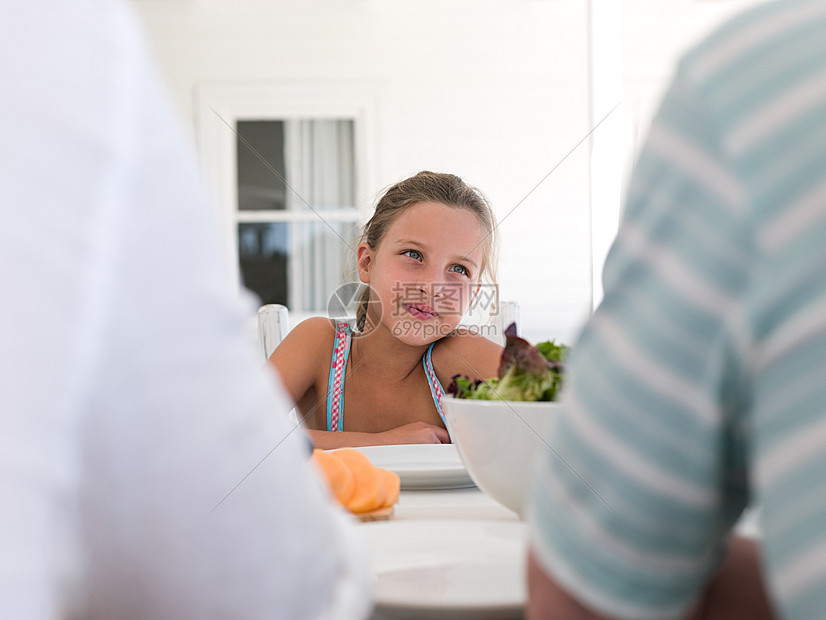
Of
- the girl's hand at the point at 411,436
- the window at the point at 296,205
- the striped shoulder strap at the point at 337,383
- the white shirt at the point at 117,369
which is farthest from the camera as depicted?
the window at the point at 296,205

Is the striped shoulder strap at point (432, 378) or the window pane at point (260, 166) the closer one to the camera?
the striped shoulder strap at point (432, 378)

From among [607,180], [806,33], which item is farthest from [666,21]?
[806,33]

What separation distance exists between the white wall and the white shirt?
3.19 m

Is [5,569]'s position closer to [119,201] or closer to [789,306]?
[119,201]

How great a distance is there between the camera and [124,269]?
21 centimetres

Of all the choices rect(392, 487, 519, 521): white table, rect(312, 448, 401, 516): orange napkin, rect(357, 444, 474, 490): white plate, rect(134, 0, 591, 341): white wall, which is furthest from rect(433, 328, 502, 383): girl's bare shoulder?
rect(134, 0, 591, 341): white wall

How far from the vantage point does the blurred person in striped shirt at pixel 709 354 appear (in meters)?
0.20

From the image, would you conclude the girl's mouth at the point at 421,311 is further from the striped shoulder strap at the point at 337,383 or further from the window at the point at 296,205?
the window at the point at 296,205

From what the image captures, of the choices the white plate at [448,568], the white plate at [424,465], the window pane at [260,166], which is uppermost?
the window pane at [260,166]

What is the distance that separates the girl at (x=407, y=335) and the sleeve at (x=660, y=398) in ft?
2.90

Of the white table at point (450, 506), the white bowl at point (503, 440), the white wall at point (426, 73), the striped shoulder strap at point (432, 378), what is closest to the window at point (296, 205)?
the white wall at point (426, 73)

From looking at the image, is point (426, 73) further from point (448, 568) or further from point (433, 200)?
point (448, 568)

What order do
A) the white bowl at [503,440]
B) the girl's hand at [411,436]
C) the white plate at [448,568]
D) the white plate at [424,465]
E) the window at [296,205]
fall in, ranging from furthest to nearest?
the window at [296,205]
the girl's hand at [411,436]
the white plate at [424,465]
the white bowl at [503,440]
the white plate at [448,568]

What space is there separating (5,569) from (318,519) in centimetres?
9
